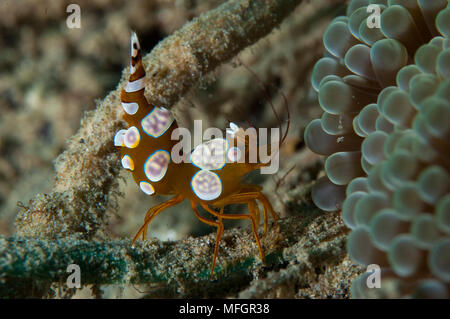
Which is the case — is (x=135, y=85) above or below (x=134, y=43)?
below

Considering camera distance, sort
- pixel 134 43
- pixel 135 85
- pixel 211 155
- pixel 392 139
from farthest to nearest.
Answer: pixel 211 155 → pixel 135 85 → pixel 134 43 → pixel 392 139

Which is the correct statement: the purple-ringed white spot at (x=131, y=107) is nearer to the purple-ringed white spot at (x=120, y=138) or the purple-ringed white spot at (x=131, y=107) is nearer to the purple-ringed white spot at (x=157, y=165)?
the purple-ringed white spot at (x=120, y=138)

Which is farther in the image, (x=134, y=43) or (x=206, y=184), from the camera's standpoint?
(x=206, y=184)

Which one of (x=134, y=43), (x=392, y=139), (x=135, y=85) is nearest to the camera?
(x=392, y=139)

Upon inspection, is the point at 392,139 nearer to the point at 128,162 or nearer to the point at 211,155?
the point at 211,155

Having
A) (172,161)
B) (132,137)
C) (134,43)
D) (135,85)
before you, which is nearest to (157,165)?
(172,161)

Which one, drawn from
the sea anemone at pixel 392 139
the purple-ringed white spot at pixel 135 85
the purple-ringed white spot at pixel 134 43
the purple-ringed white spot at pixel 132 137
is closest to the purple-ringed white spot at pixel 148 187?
the purple-ringed white spot at pixel 132 137
